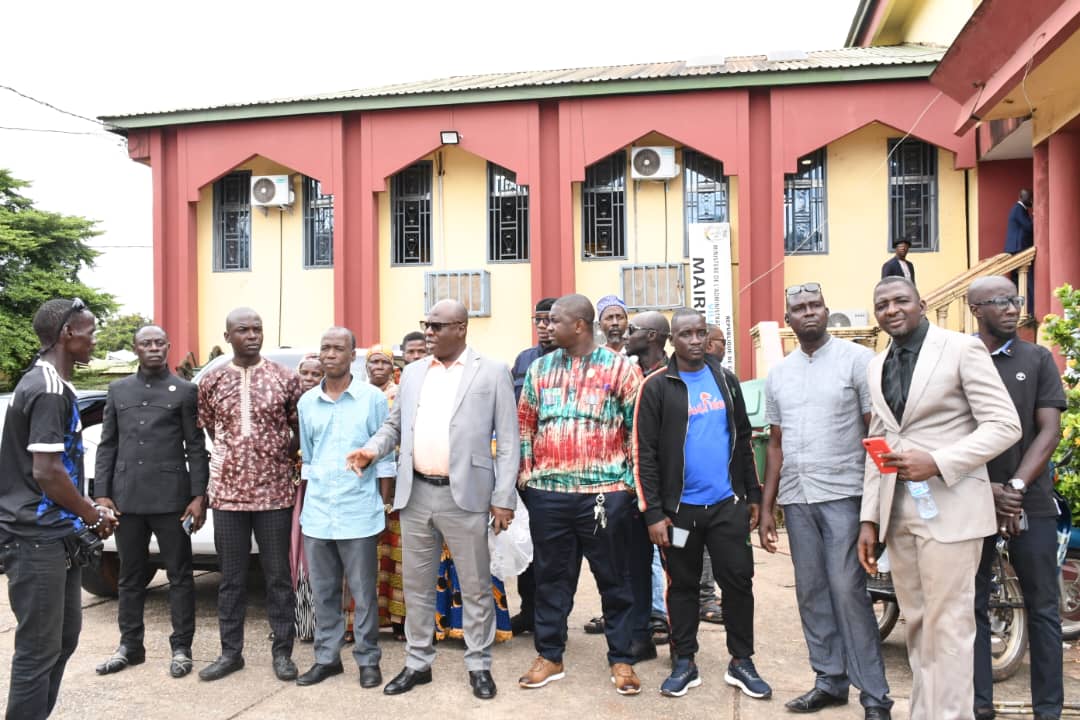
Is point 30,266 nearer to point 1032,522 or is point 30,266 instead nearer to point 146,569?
point 146,569

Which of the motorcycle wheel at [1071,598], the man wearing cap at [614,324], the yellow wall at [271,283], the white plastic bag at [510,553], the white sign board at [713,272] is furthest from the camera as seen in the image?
the yellow wall at [271,283]

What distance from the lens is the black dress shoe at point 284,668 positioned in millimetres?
4883

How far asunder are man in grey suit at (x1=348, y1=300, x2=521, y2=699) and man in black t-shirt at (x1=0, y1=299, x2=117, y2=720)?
150cm

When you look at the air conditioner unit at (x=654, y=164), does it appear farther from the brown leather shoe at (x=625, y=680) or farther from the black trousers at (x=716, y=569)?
the brown leather shoe at (x=625, y=680)

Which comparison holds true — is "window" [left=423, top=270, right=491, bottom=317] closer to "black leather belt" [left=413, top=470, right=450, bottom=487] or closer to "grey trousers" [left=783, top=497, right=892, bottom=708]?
"black leather belt" [left=413, top=470, right=450, bottom=487]

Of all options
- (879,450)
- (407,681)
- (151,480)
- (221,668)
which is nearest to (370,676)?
(407,681)

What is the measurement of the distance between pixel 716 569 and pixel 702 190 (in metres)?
10.2

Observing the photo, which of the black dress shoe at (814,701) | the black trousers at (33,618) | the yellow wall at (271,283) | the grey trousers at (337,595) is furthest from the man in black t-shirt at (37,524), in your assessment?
the yellow wall at (271,283)

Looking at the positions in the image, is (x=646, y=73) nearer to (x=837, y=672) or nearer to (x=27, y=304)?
(x=837, y=672)

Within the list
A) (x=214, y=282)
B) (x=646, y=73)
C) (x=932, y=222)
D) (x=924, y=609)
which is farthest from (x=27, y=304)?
(x=924, y=609)

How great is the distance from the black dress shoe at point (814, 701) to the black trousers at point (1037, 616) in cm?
64

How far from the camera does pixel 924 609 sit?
147 inches

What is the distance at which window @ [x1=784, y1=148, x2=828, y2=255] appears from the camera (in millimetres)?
13633

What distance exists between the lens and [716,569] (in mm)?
4660
